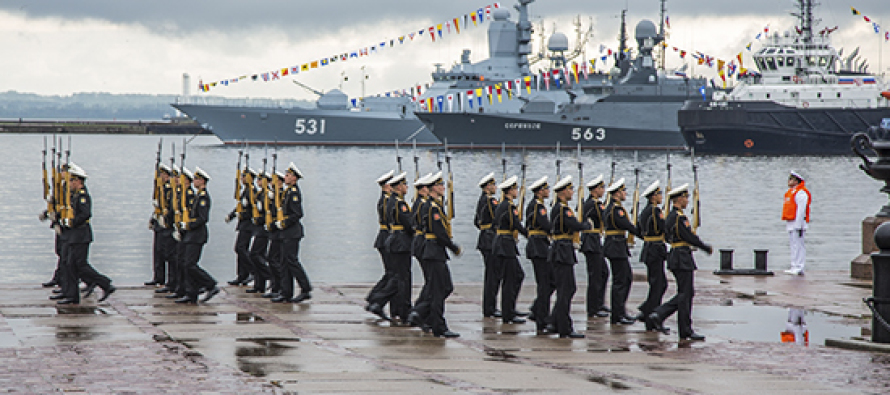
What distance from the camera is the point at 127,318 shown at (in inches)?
446

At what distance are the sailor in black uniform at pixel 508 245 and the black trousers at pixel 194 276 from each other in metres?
3.36

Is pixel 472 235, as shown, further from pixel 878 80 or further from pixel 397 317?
pixel 878 80

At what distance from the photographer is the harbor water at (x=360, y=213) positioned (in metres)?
20.0

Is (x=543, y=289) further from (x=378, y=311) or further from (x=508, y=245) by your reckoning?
(x=378, y=311)

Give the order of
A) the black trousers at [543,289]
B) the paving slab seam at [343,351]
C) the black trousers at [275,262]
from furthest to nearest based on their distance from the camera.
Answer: the black trousers at [275,262] < the black trousers at [543,289] < the paving slab seam at [343,351]

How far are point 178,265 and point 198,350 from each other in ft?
13.8

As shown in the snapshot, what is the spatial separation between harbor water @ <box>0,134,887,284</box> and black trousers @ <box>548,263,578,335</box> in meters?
6.71

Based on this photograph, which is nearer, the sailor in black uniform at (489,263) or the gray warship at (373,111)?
the sailor in black uniform at (489,263)

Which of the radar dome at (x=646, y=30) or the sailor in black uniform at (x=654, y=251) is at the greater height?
the radar dome at (x=646, y=30)

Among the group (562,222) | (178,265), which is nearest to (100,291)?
(178,265)

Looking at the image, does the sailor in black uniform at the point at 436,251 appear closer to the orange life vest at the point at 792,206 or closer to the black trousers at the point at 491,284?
the black trousers at the point at 491,284

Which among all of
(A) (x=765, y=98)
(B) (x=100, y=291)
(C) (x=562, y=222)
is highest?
(A) (x=765, y=98)

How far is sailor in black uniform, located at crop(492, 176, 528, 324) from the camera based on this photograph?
11555 mm

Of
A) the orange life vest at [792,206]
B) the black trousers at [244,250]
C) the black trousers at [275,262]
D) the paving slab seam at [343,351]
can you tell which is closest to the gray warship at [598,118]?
the orange life vest at [792,206]
